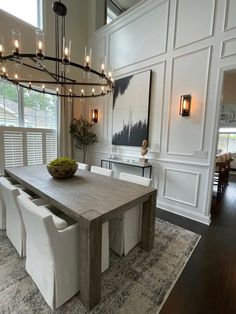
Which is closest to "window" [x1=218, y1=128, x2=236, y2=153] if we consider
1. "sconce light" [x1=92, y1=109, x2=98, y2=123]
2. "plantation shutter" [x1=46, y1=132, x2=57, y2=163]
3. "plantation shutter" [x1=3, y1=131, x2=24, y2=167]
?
"sconce light" [x1=92, y1=109, x2=98, y2=123]

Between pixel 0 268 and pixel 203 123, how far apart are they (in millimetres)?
3369

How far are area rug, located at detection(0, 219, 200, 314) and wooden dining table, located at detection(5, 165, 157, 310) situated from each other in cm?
14

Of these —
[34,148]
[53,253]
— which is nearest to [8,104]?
[34,148]

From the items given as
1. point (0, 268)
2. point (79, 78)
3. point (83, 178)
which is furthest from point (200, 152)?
point (79, 78)

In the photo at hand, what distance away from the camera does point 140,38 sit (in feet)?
12.0

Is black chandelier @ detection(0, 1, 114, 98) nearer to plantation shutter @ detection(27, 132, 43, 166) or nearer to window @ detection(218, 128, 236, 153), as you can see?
plantation shutter @ detection(27, 132, 43, 166)

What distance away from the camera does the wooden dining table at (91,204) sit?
1339 mm

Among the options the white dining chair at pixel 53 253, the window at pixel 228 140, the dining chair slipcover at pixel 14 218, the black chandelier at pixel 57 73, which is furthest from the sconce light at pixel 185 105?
the window at pixel 228 140

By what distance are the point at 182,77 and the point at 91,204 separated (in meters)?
2.80

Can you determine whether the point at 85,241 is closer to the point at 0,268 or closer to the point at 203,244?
the point at 0,268

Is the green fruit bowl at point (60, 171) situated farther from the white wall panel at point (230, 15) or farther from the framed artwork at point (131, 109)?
the white wall panel at point (230, 15)

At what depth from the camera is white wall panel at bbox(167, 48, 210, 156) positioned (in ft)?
9.41

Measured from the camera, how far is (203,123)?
2.88 metres

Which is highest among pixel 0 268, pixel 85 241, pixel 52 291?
pixel 85 241
